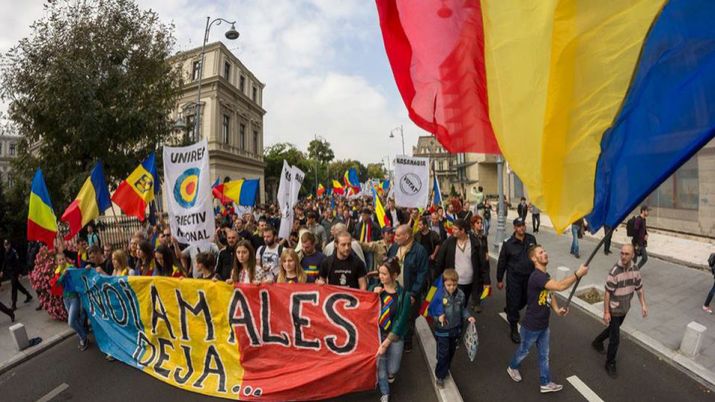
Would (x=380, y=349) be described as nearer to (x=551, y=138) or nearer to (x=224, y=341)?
(x=224, y=341)

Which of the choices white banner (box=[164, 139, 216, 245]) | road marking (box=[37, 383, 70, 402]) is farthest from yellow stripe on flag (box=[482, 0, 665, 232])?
road marking (box=[37, 383, 70, 402])

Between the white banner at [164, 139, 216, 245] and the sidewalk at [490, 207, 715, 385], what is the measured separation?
22.5 feet

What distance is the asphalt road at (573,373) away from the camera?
3.63 metres

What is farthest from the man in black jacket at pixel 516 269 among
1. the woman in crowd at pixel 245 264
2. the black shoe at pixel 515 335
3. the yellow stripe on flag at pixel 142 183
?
the yellow stripe on flag at pixel 142 183

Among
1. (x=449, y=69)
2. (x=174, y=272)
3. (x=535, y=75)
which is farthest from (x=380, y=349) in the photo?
(x=174, y=272)

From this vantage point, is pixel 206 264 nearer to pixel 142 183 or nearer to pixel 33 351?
pixel 142 183

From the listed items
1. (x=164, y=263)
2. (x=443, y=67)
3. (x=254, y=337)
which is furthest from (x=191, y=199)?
(x=443, y=67)

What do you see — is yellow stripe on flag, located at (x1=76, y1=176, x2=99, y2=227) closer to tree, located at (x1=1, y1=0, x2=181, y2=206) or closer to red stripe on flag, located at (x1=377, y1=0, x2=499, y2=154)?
tree, located at (x1=1, y1=0, x2=181, y2=206)

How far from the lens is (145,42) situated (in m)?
10.7

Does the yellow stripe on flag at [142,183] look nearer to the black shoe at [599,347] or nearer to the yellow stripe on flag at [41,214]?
the yellow stripe on flag at [41,214]

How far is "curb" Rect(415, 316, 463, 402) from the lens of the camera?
3473 mm

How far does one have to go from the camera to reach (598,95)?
1955 mm

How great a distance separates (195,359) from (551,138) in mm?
4598

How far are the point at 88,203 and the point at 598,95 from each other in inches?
316
